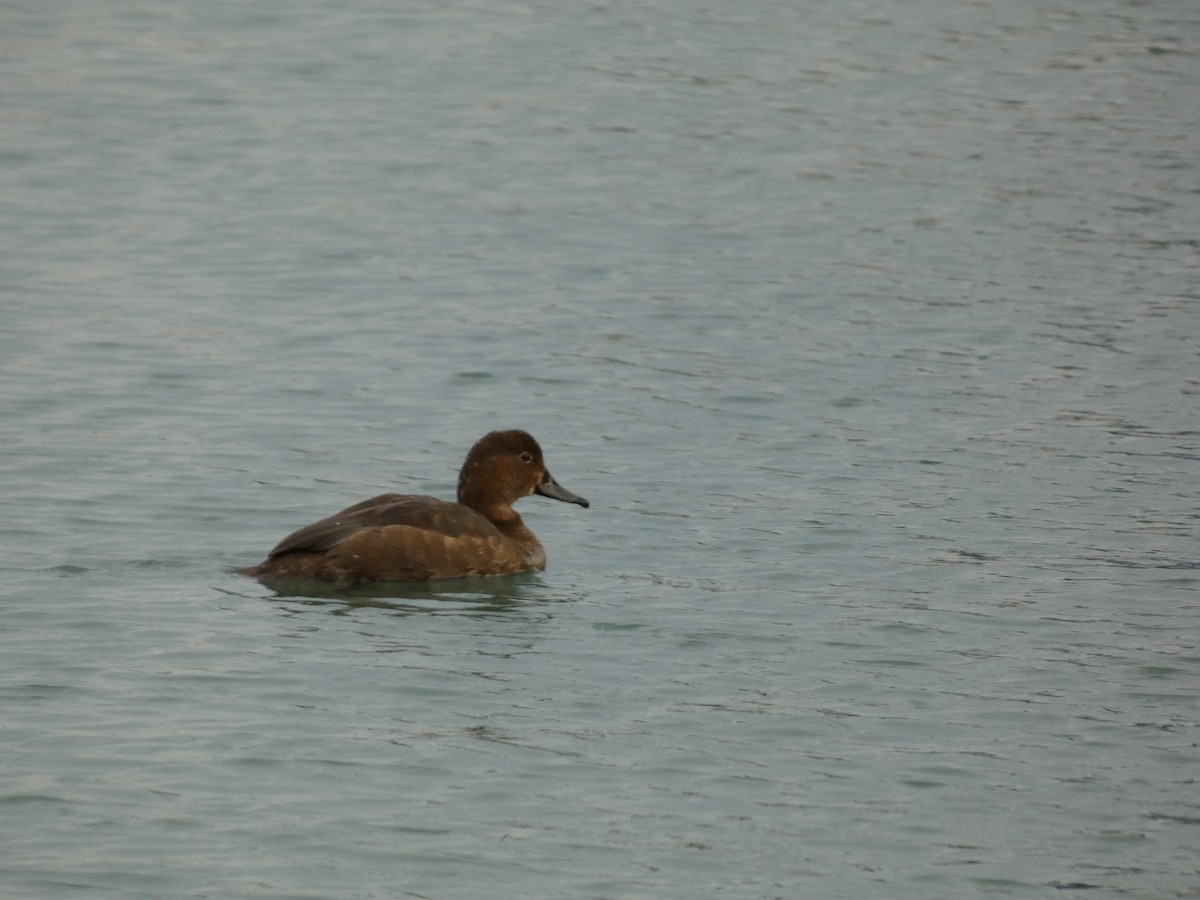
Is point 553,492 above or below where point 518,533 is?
above

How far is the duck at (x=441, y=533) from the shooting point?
11.4 m

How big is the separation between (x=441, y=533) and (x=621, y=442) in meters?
3.26

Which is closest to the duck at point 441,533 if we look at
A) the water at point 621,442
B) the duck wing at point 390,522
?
the duck wing at point 390,522

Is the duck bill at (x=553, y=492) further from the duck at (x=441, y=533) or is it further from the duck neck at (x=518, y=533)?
the duck neck at (x=518, y=533)

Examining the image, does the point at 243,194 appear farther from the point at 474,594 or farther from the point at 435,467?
the point at 474,594

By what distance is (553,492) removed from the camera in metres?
12.5

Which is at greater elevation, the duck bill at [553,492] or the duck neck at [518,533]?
the duck bill at [553,492]

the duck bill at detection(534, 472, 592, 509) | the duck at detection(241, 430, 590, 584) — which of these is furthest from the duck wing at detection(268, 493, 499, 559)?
the duck bill at detection(534, 472, 592, 509)

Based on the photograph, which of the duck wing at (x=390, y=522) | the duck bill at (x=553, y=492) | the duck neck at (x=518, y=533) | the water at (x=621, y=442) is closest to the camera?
the water at (x=621, y=442)

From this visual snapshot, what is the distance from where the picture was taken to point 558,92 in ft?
84.5

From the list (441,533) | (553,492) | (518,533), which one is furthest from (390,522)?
(553,492)

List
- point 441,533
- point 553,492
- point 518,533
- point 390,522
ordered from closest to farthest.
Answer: point 390,522 < point 441,533 < point 518,533 < point 553,492

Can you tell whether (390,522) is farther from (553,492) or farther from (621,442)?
(621,442)

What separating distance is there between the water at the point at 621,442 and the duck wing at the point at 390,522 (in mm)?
332
